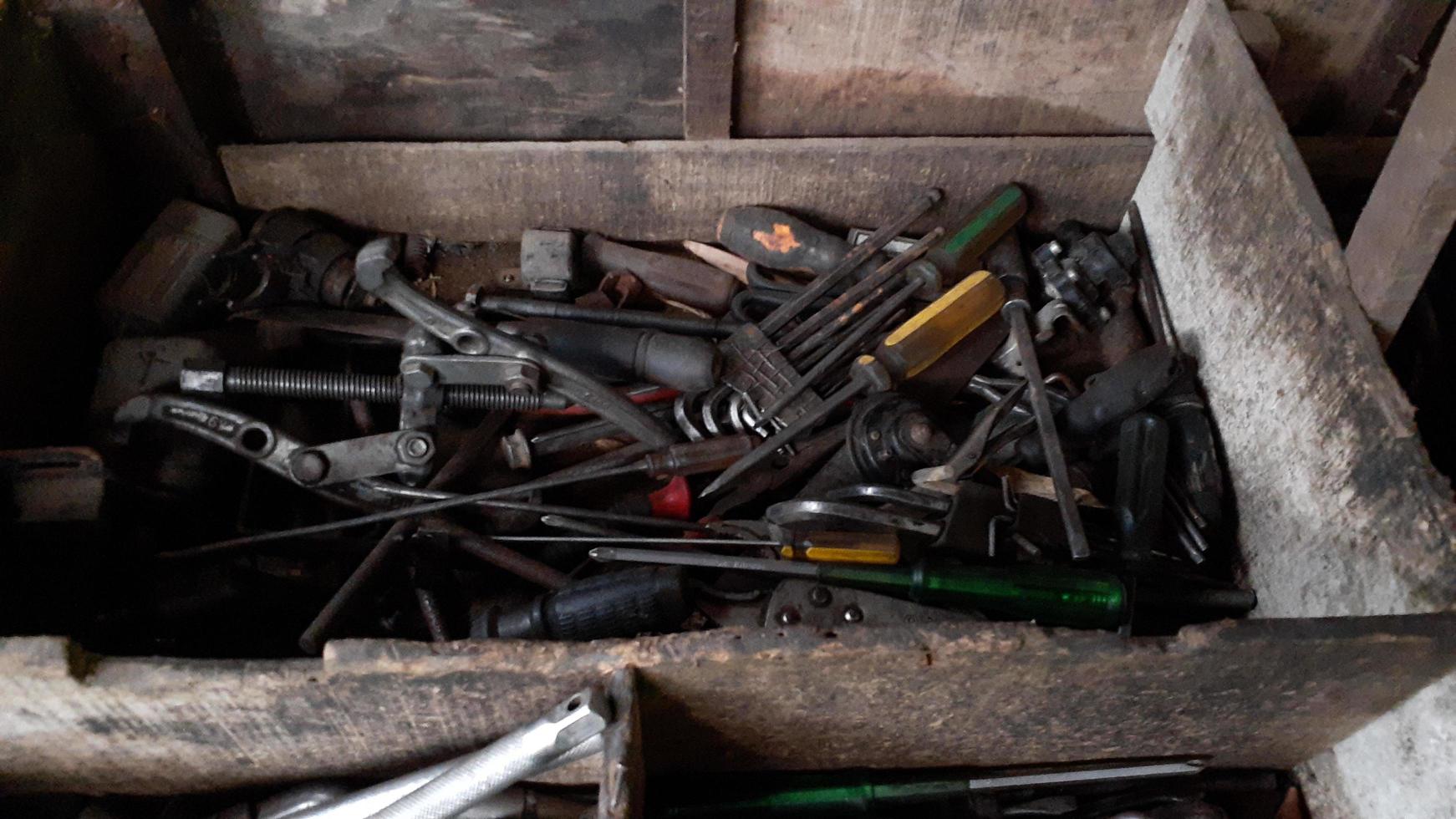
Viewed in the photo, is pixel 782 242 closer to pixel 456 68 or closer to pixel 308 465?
pixel 456 68

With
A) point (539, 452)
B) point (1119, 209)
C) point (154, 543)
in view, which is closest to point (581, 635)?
point (539, 452)

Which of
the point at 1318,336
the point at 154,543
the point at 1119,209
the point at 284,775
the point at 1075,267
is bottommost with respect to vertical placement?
the point at 284,775

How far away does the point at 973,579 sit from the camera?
1784 mm

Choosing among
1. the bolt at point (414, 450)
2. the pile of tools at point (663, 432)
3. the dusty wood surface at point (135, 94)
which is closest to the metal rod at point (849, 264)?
the pile of tools at point (663, 432)

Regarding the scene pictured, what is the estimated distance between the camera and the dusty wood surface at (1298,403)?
5.34 feet

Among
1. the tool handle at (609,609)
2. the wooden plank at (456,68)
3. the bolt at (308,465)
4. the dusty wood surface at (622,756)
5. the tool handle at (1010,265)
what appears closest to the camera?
the dusty wood surface at (622,756)

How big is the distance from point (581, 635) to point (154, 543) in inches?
35.9

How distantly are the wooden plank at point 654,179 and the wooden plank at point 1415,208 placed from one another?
29.9 inches

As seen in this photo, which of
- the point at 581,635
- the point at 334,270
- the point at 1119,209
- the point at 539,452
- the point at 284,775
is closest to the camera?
the point at 284,775

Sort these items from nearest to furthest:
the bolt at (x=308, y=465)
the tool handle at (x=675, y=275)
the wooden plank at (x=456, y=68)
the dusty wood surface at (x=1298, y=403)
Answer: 1. the dusty wood surface at (x=1298, y=403)
2. the bolt at (x=308, y=465)
3. the wooden plank at (x=456, y=68)
4. the tool handle at (x=675, y=275)

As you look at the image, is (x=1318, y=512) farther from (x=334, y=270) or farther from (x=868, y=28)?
(x=334, y=270)

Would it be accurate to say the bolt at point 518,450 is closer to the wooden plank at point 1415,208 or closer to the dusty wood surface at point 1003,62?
the dusty wood surface at point 1003,62

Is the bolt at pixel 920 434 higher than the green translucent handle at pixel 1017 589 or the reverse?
higher

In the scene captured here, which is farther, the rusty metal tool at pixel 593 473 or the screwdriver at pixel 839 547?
the rusty metal tool at pixel 593 473
